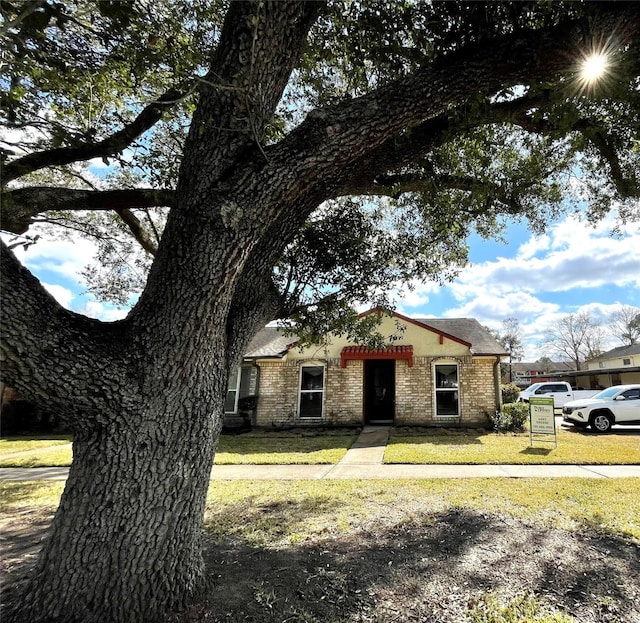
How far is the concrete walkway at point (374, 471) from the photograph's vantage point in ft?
22.0

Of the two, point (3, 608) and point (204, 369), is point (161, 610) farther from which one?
point (204, 369)

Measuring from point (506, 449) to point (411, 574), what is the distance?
6.96 m

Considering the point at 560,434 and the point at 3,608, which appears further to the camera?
the point at 560,434

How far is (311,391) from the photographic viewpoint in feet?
45.5

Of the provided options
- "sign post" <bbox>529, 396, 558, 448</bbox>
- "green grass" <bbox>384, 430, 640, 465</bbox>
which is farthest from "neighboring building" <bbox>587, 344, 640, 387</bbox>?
"sign post" <bbox>529, 396, 558, 448</bbox>

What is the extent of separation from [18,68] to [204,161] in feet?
5.61

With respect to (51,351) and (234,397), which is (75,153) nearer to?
(51,351)

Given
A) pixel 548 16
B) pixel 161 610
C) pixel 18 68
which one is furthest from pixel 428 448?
pixel 18 68

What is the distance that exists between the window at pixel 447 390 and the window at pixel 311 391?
13.6 ft

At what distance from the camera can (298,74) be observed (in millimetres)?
5469

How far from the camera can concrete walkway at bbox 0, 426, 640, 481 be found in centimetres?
671

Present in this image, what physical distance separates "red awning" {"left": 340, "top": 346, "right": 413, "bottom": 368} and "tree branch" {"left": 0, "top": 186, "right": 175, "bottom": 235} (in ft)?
32.7

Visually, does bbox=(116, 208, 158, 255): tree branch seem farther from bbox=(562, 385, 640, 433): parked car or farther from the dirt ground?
bbox=(562, 385, 640, 433): parked car

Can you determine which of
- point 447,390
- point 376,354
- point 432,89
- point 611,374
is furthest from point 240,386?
point 611,374
